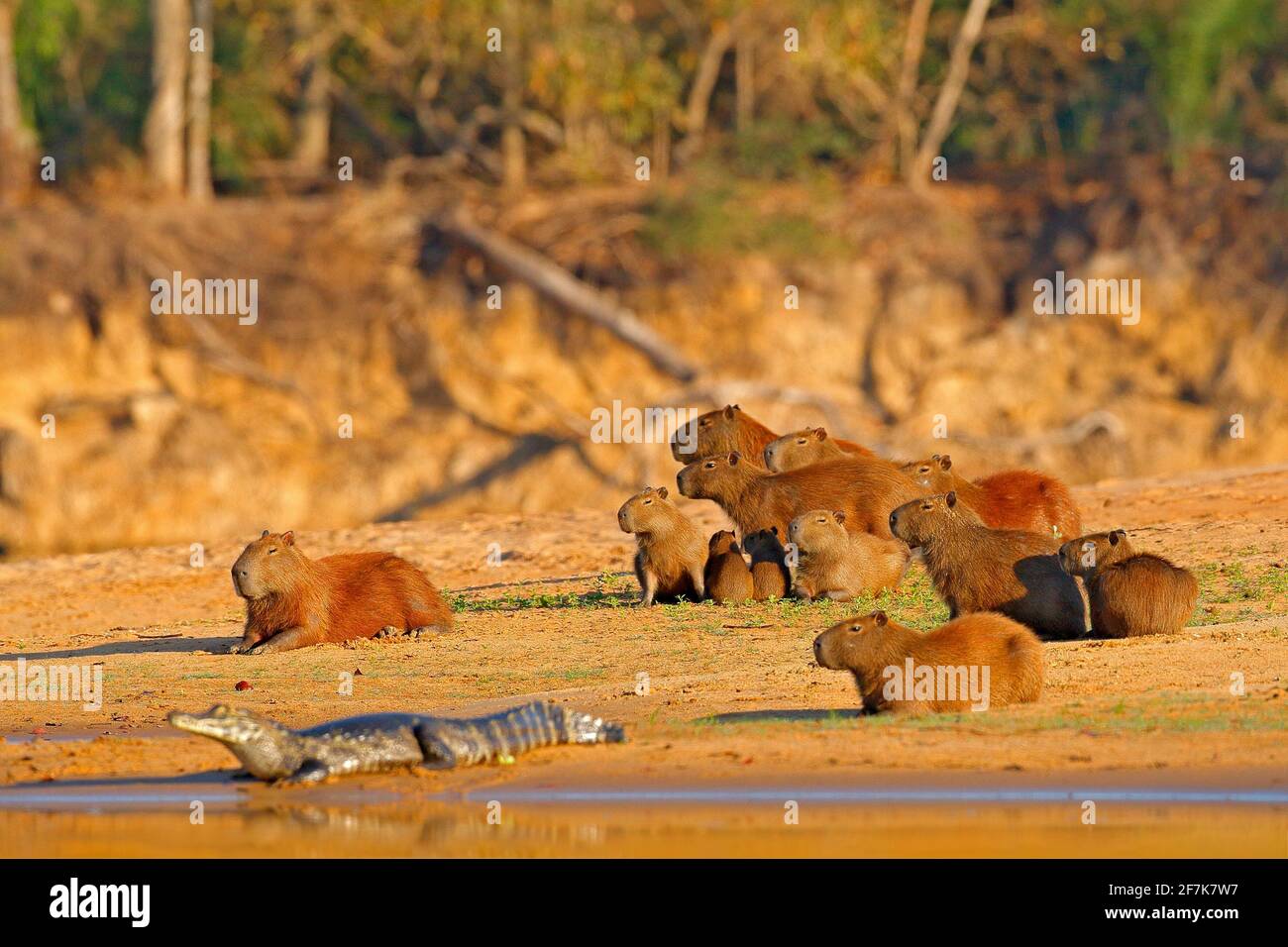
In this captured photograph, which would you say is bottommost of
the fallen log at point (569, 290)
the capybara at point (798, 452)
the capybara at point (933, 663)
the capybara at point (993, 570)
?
the capybara at point (933, 663)

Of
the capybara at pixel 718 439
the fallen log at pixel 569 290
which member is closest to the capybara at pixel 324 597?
the capybara at pixel 718 439

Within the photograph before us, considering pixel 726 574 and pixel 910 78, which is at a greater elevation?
pixel 910 78

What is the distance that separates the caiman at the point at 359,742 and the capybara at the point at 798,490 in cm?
404

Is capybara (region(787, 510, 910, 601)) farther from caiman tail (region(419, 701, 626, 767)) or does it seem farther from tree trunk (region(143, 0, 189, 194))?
tree trunk (region(143, 0, 189, 194))

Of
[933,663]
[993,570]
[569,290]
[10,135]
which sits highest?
[10,135]

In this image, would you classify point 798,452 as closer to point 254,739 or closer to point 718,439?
point 718,439

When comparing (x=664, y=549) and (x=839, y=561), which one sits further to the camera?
(x=664, y=549)

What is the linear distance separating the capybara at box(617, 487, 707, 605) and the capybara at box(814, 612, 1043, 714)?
342cm

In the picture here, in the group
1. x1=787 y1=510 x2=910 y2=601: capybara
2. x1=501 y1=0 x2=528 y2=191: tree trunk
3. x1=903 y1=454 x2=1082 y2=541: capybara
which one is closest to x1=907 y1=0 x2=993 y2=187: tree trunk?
x1=501 y1=0 x2=528 y2=191: tree trunk

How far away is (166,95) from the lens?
25.9 m

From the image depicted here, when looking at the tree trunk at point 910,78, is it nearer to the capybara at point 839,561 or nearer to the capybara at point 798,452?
the capybara at point 798,452

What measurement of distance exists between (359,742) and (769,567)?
4439 millimetres

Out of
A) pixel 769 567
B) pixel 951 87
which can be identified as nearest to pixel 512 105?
pixel 951 87

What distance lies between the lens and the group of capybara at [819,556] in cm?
1069
